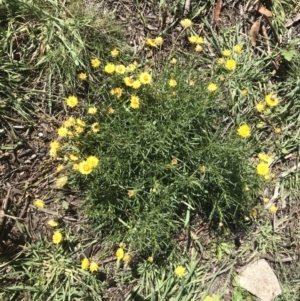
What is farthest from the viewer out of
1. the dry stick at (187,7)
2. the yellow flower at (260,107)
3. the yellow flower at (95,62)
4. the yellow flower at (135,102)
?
the dry stick at (187,7)

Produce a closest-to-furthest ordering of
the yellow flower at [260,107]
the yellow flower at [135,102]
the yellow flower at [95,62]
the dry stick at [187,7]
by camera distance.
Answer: the yellow flower at [135,102], the yellow flower at [95,62], the yellow flower at [260,107], the dry stick at [187,7]

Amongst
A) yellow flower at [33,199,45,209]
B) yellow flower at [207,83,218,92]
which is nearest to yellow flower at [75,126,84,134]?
yellow flower at [33,199,45,209]

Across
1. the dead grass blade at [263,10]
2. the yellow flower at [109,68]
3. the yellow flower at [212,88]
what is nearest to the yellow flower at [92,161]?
the yellow flower at [109,68]

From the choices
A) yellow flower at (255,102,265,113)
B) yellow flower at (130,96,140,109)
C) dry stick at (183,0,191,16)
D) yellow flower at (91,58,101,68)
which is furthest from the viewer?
dry stick at (183,0,191,16)

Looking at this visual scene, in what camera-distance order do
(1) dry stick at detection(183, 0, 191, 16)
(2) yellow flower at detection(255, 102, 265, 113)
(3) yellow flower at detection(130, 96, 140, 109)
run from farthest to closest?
(1) dry stick at detection(183, 0, 191, 16) < (2) yellow flower at detection(255, 102, 265, 113) < (3) yellow flower at detection(130, 96, 140, 109)

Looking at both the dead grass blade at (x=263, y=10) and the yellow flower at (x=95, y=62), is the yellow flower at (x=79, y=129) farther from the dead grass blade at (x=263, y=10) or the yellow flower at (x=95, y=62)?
the dead grass blade at (x=263, y=10)

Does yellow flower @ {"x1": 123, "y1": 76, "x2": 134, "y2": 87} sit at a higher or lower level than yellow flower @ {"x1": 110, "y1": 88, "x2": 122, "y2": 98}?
higher

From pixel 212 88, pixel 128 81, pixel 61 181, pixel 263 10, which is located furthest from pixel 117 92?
pixel 263 10

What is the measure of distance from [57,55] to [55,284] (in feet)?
4.61

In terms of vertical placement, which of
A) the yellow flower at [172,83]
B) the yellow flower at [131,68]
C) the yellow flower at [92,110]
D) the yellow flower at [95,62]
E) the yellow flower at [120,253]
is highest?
the yellow flower at [172,83]

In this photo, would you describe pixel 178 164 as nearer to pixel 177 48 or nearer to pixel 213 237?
pixel 213 237

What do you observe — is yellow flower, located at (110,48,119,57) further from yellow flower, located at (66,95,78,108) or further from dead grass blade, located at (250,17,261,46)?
dead grass blade, located at (250,17,261,46)

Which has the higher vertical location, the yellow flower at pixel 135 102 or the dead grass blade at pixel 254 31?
the dead grass blade at pixel 254 31

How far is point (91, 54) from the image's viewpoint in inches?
108
